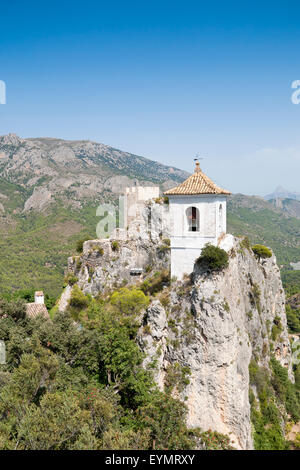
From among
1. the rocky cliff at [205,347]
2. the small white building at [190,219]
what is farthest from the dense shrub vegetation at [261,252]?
the small white building at [190,219]

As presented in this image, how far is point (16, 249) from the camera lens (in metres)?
95.2

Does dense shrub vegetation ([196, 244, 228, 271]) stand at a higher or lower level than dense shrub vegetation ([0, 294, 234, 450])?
higher

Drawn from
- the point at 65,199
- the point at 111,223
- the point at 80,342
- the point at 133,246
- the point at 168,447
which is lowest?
the point at 168,447

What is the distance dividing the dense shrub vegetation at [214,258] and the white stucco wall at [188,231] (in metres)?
1.33

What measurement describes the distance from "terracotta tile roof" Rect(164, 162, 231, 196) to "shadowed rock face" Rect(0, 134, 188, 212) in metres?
106

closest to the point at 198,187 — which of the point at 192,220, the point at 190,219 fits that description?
the point at 190,219

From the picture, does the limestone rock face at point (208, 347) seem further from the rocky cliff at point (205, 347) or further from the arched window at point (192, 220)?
the arched window at point (192, 220)

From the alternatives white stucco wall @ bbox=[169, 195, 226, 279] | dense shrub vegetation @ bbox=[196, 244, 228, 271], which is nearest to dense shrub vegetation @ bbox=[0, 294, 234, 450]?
white stucco wall @ bbox=[169, 195, 226, 279]

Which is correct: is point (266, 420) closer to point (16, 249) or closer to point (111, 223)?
point (111, 223)

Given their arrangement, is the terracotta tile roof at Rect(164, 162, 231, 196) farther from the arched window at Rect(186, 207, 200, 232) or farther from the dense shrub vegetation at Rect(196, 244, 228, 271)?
the dense shrub vegetation at Rect(196, 244, 228, 271)

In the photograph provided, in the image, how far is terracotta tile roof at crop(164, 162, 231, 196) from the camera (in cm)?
2114

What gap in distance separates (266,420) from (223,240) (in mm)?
13209
